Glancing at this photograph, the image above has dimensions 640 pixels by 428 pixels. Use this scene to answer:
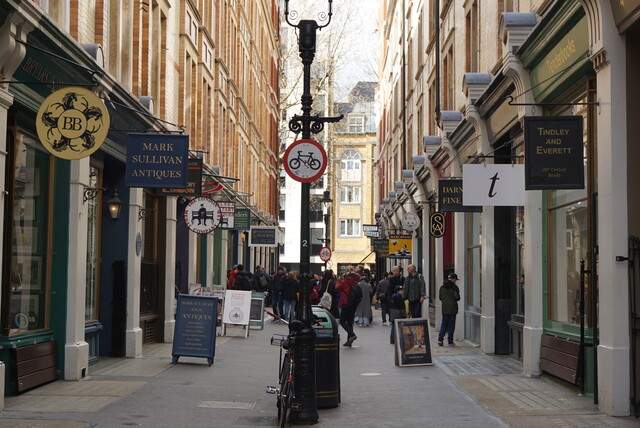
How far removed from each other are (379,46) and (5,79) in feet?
172

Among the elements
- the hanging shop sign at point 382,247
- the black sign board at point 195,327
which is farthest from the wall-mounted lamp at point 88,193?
the hanging shop sign at point 382,247

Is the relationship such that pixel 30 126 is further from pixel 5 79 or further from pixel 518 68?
pixel 518 68

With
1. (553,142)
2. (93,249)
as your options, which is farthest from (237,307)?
(553,142)

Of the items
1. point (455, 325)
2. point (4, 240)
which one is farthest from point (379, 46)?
point (4, 240)

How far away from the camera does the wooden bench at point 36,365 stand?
1175 centimetres

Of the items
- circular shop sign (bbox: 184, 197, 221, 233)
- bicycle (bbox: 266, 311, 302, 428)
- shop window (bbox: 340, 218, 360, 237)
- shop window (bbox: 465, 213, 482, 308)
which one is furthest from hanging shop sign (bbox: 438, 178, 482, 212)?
shop window (bbox: 340, 218, 360, 237)

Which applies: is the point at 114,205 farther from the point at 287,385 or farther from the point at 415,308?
the point at 415,308

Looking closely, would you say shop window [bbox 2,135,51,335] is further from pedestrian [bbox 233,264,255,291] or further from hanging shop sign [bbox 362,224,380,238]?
hanging shop sign [bbox 362,224,380,238]

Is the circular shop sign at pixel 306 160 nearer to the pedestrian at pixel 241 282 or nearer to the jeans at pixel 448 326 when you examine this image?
the jeans at pixel 448 326

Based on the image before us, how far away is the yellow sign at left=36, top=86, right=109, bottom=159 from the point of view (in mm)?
10188

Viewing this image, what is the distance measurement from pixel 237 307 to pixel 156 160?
28.3 feet

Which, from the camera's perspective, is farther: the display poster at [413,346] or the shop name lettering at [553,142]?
the display poster at [413,346]

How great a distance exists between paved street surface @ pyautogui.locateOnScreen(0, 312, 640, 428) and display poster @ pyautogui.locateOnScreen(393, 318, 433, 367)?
0.62 ft

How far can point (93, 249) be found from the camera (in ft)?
53.7
